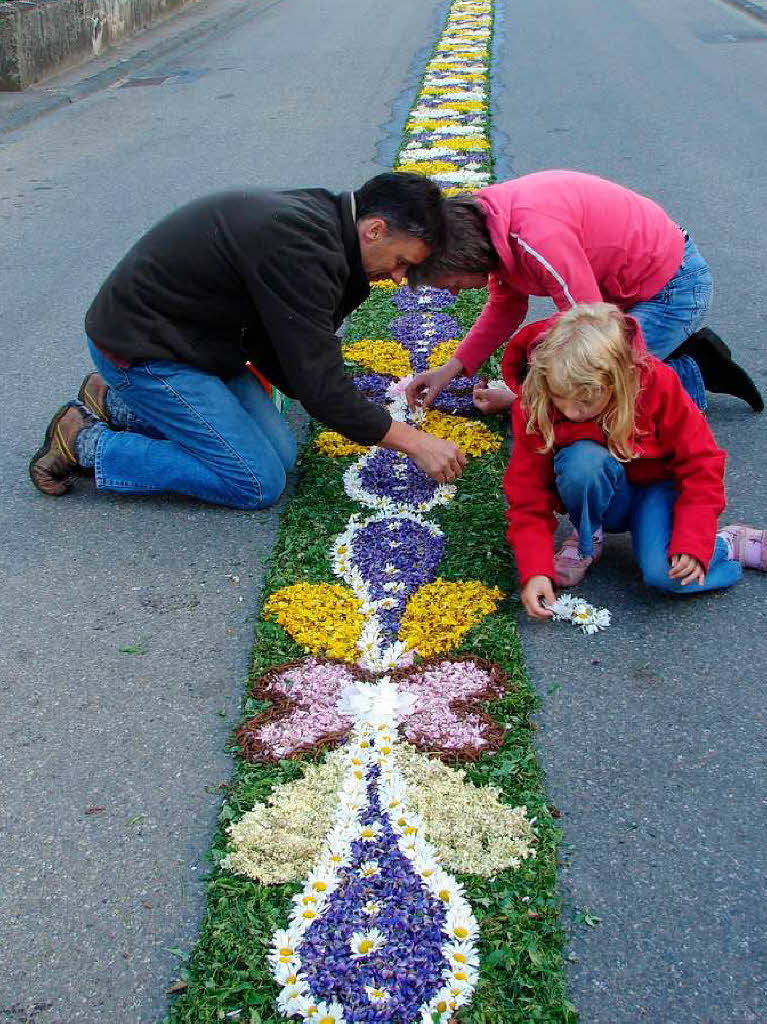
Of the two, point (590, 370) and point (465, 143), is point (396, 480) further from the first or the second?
point (465, 143)

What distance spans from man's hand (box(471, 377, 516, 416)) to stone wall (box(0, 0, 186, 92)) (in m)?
9.58

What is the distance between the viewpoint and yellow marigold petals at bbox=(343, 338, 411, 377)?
4691mm

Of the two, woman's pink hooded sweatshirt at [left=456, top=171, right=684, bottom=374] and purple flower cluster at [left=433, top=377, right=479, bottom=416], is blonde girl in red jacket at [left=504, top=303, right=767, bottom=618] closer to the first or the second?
woman's pink hooded sweatshirt at [left=456, top=171, right=684, bottom=374]

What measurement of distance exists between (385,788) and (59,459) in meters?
2.04

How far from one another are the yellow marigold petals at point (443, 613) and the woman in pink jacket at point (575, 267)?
976 mm

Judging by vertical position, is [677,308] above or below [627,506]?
above

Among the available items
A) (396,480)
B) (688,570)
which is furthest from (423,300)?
(688,570)

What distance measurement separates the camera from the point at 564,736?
253cm

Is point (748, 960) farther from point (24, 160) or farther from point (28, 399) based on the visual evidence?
point (24, 160)

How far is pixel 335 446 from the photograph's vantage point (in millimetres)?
4078

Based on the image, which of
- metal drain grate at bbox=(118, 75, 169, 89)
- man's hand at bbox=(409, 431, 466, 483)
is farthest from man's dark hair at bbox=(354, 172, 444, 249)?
metal drain grate at bbox=(118, 75, 169, 89)

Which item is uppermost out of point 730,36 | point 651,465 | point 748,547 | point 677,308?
point 677,308

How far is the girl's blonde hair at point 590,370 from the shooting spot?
2.75m

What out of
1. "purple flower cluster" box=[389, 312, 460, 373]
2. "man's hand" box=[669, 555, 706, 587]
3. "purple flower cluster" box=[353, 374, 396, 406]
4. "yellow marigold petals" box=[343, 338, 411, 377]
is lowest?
"purple flower cluster" box=[389, 312, 460, 373]
